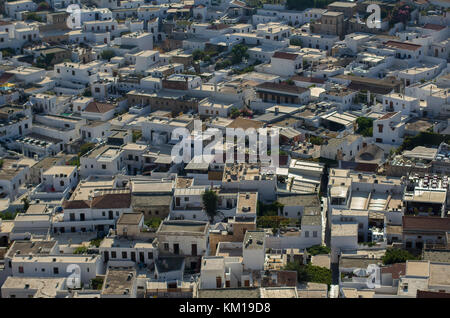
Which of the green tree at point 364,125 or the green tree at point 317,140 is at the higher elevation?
the green tree at point 364,125

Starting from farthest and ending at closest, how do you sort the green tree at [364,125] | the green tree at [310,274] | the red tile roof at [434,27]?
the red tile roof at [434,27] < the green tree at [364,125] < the green tree at [310,274]

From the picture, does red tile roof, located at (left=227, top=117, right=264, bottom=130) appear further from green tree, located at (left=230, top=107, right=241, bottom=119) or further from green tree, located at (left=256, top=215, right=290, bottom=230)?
green tree, located at (left=256, top=215, right=290, bottom=230)

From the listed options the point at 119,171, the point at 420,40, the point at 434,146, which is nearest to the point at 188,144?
the point at 119,171

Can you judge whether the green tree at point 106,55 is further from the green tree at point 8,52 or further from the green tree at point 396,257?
the green tree at point 396,257

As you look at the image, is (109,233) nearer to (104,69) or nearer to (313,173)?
(313,173)

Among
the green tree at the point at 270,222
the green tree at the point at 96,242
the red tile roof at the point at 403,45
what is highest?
the red tile roof at the point at 403,45

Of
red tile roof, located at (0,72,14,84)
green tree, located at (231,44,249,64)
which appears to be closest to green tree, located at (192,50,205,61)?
green tree, located at (231,44,249,64)

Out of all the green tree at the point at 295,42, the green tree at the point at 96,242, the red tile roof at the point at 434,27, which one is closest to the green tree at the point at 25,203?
the green tree at the point at 96,242
